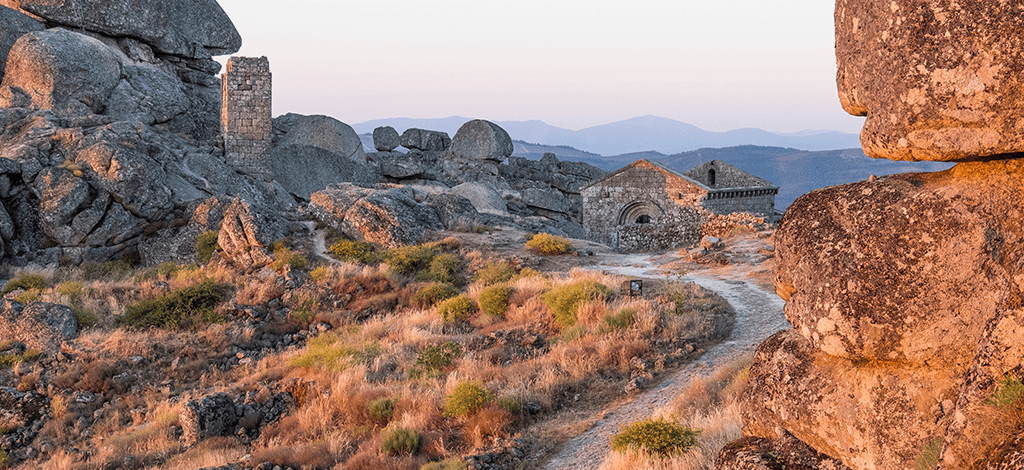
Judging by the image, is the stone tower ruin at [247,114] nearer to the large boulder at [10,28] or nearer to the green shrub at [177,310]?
the large boulder at [10,28]

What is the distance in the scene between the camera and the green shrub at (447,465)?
6811mm

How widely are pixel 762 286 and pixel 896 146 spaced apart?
12895 millimetres

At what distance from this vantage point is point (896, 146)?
2.98 m

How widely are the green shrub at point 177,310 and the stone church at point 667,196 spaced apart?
16.8 meters

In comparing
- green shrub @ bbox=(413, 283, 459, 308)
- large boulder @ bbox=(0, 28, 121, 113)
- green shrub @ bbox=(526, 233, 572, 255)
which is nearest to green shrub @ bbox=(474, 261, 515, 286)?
green shrub @ bbox=(413, 283, 459, 308)

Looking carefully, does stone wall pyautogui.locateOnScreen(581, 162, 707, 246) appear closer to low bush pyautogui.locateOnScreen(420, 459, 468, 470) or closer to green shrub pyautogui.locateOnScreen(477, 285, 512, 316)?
green shrub pyautogui.locateOnScreen(477, 285, 512, 316)

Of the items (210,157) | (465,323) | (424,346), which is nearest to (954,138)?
(424,346)

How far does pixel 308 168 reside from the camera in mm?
33062

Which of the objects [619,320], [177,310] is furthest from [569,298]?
[177,310]

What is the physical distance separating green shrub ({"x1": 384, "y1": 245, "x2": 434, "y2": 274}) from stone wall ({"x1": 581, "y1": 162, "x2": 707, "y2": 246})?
13.1 meters

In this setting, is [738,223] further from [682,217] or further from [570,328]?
[570,328]

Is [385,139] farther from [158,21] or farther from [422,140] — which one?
[158,21]

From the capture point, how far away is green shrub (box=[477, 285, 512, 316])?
14.0 metres

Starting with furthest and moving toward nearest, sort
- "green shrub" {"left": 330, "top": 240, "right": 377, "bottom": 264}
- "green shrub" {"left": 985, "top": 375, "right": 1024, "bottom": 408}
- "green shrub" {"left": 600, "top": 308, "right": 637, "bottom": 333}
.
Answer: "green shrub" {"left": 330, "top": 240, "right": 377, "bottom": 264}, "green shrub" {"left": 600, "top": 308, "right": 637, "bottom": 333}, "green shrub" {"left": 985, "top": 375, "right": 1024, "bottom": 408}
